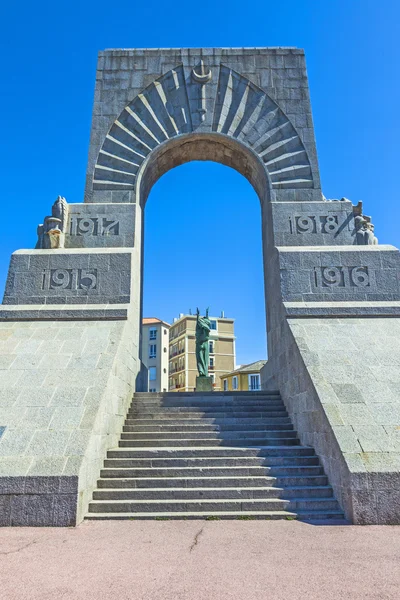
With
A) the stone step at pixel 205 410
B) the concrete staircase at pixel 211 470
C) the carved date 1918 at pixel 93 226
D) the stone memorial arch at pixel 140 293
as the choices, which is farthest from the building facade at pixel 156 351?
the concrete staircase at pixel 211 470

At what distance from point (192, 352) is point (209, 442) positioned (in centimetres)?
4340

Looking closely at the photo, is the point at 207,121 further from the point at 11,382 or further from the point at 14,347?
the point at 11,382

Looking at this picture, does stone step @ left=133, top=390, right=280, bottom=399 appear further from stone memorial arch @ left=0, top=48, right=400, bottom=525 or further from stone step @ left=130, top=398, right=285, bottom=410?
stone memorial arch @ left=0, top=48, right=400, bottom=525

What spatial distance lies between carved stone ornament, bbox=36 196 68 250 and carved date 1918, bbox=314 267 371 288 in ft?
20.4

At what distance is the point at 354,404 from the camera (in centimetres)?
677

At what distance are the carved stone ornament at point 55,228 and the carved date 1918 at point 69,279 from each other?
2.72 feet

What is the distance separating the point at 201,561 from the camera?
4.07m

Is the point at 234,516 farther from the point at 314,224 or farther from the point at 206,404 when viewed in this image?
the point at 314,224

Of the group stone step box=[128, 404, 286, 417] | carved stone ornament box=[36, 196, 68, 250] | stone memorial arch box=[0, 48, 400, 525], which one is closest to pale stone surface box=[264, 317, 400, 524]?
stone memorial arch box=[0, 48, 400, 525]

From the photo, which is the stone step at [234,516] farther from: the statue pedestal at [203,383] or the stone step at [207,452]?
the statue pedestal at [203,383]

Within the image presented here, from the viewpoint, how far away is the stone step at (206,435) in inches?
307

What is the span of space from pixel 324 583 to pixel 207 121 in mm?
11412

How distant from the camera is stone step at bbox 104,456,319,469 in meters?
6.78

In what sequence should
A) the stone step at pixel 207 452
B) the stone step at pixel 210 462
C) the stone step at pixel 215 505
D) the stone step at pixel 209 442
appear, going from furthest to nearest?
1. the stone step at pixel 209 442
2. the stone step at pixel 207 452
3. the stone step at pixel 210 462
4. the stone step at pixel 215 505
